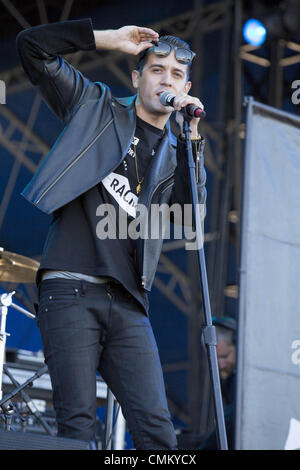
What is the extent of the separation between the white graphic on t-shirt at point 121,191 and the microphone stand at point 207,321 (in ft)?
0.85

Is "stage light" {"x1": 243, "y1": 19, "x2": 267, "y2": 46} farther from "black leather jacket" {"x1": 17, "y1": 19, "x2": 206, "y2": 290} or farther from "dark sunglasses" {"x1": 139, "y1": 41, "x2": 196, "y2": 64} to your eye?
"black leather jacket" {"x1": 17, "y1": 19, "x2": 206, "y2": 290}

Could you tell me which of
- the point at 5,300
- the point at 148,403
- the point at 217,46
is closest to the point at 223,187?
the point at 217,46

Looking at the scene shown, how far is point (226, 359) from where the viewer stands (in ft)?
14.4

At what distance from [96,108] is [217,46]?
5162mm

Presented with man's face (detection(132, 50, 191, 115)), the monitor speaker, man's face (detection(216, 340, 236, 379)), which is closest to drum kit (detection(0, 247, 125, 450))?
man's face (detection(216, 340, 236, 379))

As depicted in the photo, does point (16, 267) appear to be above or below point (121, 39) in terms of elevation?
below

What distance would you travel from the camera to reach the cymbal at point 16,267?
3.81m

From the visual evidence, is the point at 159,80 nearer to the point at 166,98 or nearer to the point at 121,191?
the point at 166,98

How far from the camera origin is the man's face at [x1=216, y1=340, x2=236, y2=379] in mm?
4391

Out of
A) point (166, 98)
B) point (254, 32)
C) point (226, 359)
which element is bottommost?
point (226, 359)

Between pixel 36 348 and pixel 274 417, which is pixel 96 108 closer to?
pixel 274 417

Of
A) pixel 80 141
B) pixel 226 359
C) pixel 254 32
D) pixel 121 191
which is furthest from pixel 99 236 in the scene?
pixel 254 32

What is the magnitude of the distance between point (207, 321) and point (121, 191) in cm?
57
